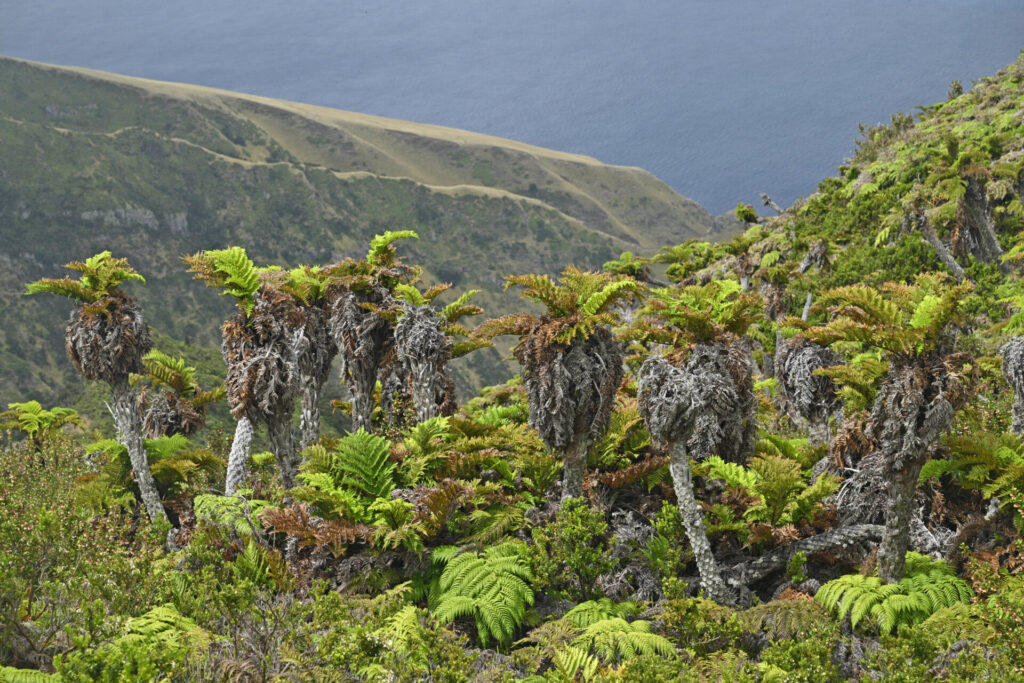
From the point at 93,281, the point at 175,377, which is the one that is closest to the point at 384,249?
the point at 93,281

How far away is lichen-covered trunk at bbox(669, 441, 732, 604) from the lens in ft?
25.8

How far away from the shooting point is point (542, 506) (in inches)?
382

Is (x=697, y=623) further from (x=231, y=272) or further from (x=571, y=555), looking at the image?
(x=231, y=272)

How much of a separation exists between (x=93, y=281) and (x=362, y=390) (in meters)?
4.47

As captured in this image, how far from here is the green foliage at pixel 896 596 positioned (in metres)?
6.84

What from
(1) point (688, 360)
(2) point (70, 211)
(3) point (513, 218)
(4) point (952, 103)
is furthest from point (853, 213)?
(3) point (513, 218)

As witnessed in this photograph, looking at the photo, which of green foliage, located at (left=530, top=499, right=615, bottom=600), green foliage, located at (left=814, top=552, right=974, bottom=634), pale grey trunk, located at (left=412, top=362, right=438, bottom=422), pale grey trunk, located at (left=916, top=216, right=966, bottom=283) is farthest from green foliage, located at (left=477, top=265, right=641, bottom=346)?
pale grey trunk, located at (left=916, top=216, right=966, bottom=283)

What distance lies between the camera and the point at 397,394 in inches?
504

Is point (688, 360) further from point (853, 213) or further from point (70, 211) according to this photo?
point (70, 211)

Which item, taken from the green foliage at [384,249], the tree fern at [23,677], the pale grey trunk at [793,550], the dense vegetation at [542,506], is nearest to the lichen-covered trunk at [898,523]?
the dense vegetation at [542,506]

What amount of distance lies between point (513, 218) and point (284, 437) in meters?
167

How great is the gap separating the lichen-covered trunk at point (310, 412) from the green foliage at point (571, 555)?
538 centimetres

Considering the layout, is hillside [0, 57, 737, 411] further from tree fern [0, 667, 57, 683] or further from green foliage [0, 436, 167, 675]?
tree fern [0, 667, 57, 683]

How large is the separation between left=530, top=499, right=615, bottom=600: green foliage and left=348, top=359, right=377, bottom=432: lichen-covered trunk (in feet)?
16.4
